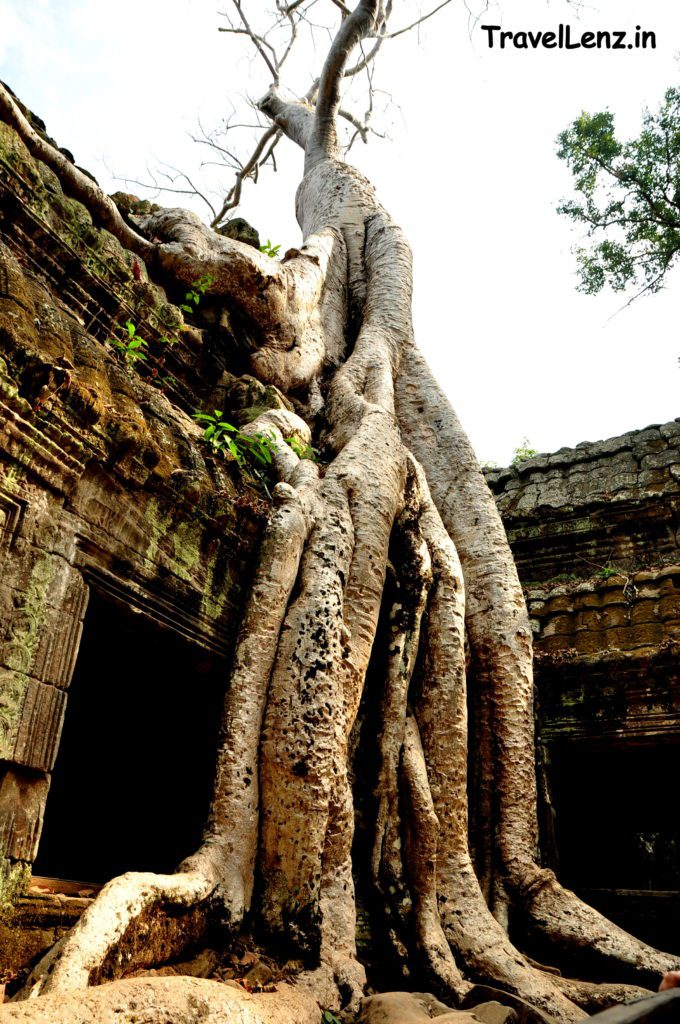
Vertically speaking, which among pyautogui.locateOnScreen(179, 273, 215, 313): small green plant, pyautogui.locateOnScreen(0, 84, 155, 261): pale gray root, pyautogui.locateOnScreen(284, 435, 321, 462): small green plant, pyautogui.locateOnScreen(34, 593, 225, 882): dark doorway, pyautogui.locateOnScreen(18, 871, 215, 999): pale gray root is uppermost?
pyautogui.locateOnScreen(0, 84, 155, 261): pale gray root

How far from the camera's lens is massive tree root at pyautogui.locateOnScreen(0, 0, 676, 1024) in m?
2.30

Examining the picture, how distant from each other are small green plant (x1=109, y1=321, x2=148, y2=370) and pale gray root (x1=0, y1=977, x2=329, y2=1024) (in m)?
2.16

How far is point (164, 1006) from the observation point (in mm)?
1650

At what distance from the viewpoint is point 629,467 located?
20.4 feet

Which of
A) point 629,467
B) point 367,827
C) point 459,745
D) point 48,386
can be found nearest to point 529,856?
point 459,745

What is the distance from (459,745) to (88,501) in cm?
193

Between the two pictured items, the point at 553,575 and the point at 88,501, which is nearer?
the point at 88,501

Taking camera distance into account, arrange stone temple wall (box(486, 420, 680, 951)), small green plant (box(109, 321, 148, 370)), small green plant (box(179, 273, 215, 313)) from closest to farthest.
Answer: small green plant (box(109, 321, 148, 370)), small green plant (box(179, 273, 215, 313)), stone temple wall (box(486, 420, 680, 951))

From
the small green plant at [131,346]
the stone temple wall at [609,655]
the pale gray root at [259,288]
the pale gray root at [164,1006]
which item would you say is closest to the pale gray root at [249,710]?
the pale gray root at [164,1006]

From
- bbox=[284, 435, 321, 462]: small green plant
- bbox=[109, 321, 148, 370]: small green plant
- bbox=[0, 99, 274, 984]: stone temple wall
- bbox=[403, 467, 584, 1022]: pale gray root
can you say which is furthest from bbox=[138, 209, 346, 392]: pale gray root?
bbox=[403, 467, 584, 1022]: pale gray root

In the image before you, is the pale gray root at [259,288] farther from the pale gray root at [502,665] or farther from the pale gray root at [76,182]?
the pale gray root at [502,665]

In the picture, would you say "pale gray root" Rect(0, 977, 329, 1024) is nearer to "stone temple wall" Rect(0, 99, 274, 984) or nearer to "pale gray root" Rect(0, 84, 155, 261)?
"stone temple wall" Rect(0, 99, 274, 984)

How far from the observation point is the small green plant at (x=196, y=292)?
4.00 metres

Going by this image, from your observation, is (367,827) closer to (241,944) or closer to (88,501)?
(241,944)
